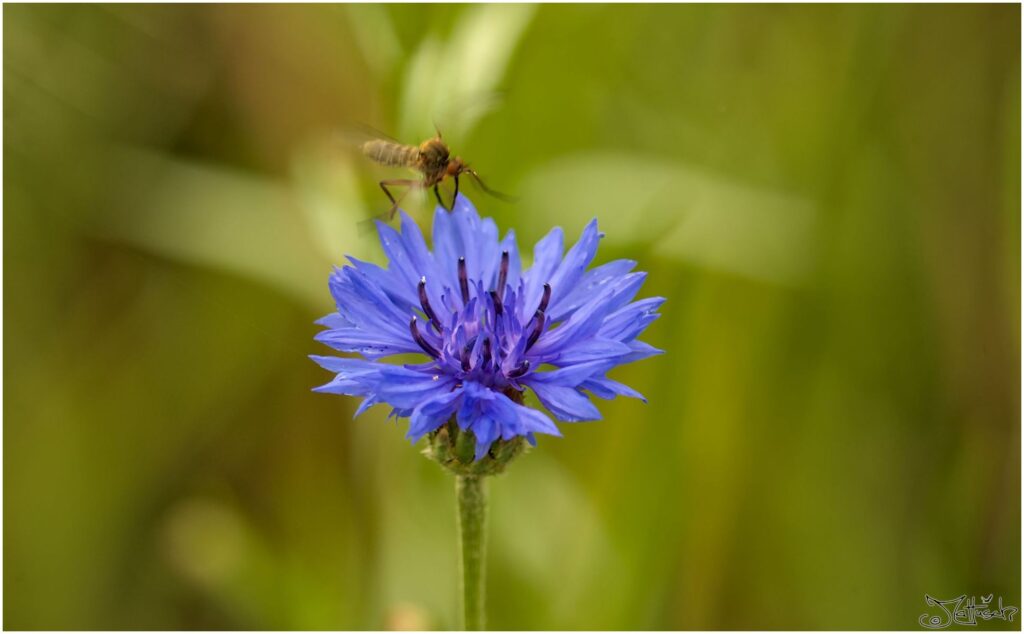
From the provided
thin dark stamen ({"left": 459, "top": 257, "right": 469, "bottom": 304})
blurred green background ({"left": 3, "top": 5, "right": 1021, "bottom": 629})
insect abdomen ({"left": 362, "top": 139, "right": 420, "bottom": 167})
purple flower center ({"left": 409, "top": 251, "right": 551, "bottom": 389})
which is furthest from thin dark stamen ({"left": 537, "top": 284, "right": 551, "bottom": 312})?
blurred green background ({"left": 3, "top": 5, "right": 1021, "bottom": 629})

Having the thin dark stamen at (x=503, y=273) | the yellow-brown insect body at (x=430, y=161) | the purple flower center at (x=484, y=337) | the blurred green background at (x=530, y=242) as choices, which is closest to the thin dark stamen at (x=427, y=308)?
the purple flower center at (x=484, y=337)

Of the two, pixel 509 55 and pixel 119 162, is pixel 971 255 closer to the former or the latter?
pixel 509 55

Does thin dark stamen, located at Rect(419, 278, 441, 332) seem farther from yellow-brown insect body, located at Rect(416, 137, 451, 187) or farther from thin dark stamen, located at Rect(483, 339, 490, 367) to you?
yellow-brown insect body, located at Rect(416, 137, 451, 187)

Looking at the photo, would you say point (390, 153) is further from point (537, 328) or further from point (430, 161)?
point (537, 328)

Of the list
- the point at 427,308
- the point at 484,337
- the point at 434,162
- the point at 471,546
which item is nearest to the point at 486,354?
the point at 484,337

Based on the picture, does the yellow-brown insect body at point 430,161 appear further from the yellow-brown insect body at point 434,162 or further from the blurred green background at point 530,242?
the blurred green background at point 530,242

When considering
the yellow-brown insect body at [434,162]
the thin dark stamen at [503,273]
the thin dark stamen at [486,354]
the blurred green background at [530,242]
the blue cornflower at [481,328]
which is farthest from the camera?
the blurred green background at [530,242]
